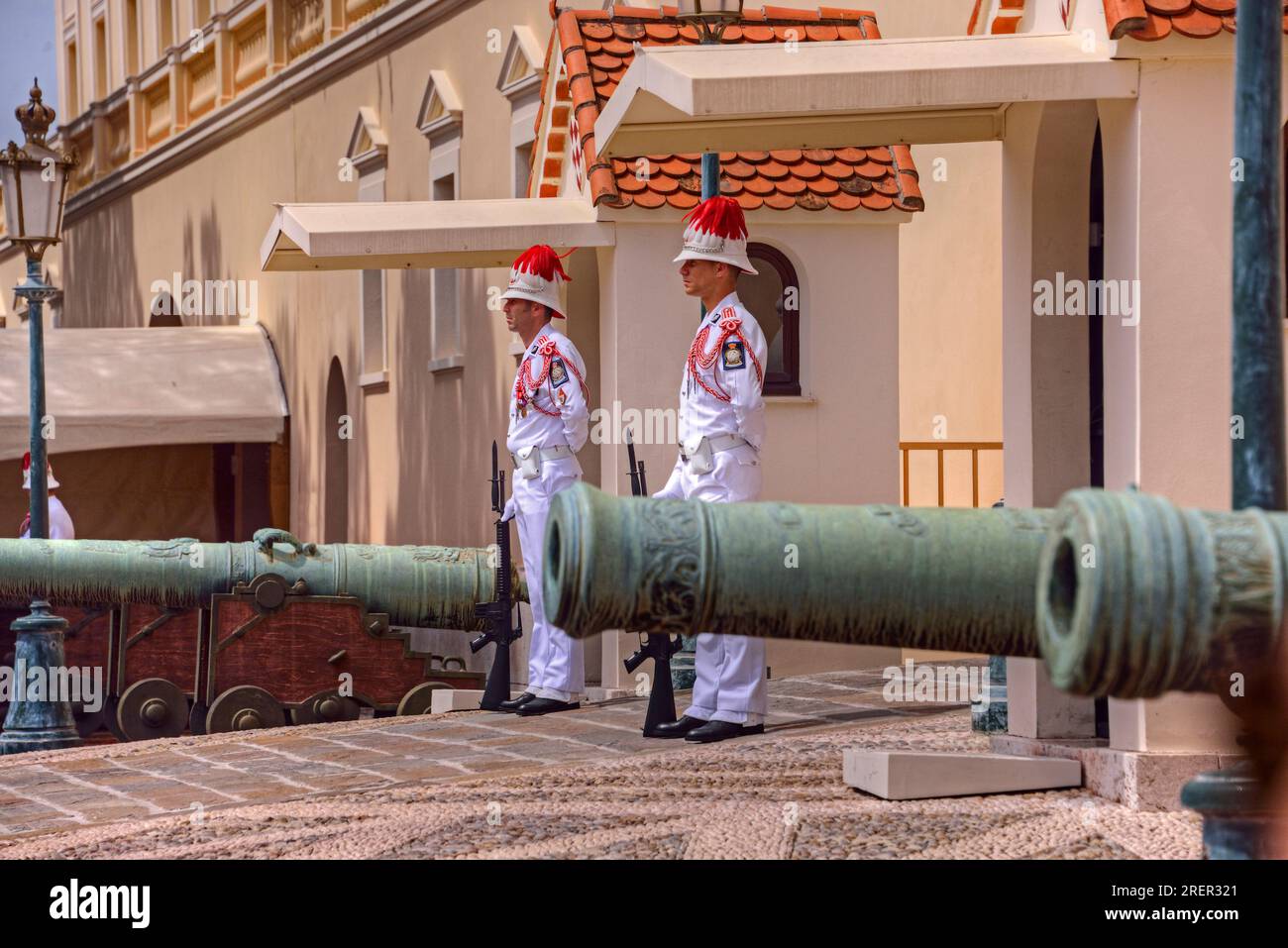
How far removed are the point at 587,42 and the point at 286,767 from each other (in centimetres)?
534

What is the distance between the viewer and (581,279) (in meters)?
13.8

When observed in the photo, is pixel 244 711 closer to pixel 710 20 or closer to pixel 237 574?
pixel 237 574

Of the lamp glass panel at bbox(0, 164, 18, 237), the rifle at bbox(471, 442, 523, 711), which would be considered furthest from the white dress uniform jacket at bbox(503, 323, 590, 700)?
the lamp glass panel at bbox(0, 164, 18, 237)

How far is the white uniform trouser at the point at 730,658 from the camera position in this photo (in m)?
9.53

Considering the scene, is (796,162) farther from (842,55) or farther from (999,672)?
(842,55)

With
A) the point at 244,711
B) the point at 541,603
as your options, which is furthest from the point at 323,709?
the point at 541,603

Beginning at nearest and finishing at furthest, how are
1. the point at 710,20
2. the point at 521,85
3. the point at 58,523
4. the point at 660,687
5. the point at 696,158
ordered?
the point at 660,687, the point at 710,20, the point at 696,158, the point at 58,523, the point at 521,85

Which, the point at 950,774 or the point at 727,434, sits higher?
the point at 727,434

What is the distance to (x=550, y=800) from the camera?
7.80 m

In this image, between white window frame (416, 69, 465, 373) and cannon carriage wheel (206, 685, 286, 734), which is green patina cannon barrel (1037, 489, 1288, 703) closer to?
cannon carriage wheel (206, 685, 286, 734)

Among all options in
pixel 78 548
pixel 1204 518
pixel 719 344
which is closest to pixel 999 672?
pixel 719 344

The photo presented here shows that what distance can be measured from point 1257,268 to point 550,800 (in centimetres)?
383

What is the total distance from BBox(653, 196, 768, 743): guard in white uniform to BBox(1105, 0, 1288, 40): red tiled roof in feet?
7.64

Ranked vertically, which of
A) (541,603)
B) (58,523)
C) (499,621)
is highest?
(58,523)
